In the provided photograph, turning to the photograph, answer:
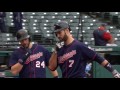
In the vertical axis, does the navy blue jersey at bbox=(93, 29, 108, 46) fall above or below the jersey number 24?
below

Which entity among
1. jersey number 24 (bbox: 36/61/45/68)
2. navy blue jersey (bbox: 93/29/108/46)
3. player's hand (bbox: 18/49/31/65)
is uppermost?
player's hand (bbox: 18/49/31/65)

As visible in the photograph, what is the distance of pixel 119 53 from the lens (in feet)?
32.2

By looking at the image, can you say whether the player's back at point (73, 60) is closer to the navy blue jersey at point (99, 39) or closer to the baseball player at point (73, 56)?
the baseball player at point (73, 56)

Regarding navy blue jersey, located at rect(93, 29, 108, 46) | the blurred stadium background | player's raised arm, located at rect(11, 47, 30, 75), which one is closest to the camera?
player's raised arm, located at rect(11, 47, 30, 75)

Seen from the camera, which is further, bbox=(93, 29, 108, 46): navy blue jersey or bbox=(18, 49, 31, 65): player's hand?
bbox=(93, 29, 108, 46): navy blue jersey

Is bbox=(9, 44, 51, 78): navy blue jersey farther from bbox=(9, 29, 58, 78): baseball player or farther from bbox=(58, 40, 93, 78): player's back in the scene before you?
bbox=(58, 40, 93, 78): player's back

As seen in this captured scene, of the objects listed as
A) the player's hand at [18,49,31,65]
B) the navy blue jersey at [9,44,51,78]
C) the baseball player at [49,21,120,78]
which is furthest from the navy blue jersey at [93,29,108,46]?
the baseball player at [49,21,120,78]

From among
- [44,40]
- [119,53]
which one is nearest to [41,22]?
[44,40]

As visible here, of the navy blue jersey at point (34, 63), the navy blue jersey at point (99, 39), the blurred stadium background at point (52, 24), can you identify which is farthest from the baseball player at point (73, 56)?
the navy blue jersey at point (99, 39)

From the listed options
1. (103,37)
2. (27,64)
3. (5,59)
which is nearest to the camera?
(27,64)

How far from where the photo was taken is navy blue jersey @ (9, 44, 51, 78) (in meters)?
6.02

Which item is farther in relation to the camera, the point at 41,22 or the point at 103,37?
the point at 41,22
